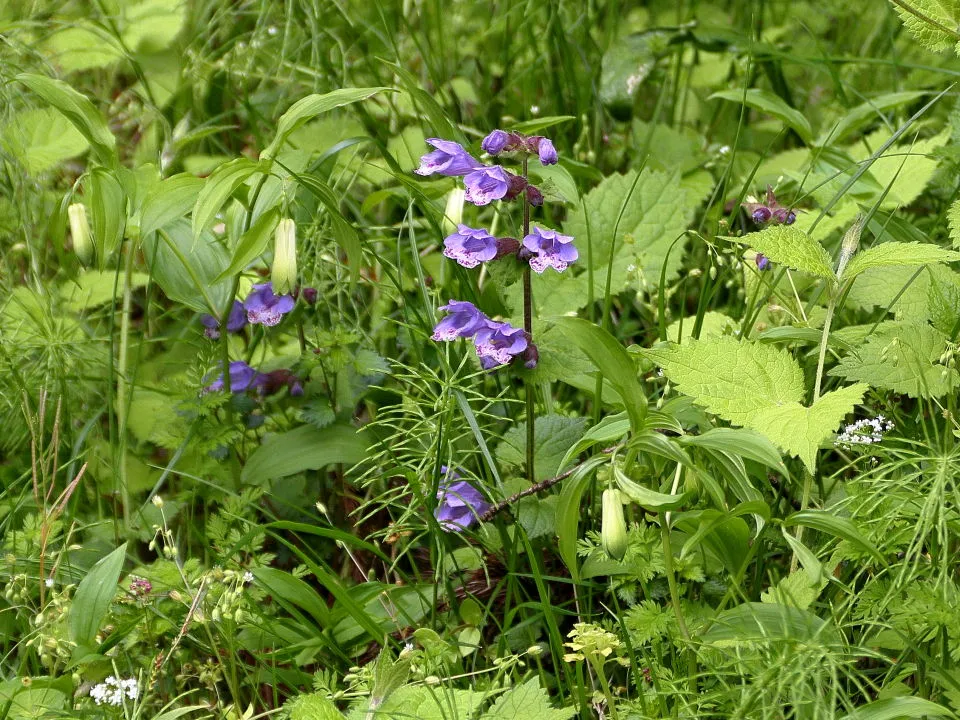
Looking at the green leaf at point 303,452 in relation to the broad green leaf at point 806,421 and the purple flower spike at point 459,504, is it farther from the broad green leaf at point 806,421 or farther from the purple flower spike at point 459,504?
the broad green leaf at point 806,421

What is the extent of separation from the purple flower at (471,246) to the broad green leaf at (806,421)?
46 cm

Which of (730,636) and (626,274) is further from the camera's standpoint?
(626,274)

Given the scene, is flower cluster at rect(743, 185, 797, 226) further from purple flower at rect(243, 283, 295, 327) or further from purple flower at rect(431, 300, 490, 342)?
purple flower at rect(243, 283, 295, 327)

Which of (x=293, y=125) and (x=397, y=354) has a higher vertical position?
(x=293, y=125)

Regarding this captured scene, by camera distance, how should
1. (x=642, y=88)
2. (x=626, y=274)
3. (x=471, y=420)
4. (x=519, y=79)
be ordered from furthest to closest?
(x=642, y=88) → (x=519, y=79) → (x=626, y=274) → (x=471, y=420)

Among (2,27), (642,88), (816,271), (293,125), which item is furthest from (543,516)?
(642,88)

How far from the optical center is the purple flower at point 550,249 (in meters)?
1.45

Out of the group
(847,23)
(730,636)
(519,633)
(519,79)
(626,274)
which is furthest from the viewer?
(847,23)

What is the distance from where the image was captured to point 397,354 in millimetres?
2002

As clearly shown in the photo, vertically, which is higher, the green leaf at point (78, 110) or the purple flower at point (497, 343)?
the green leaf at point (78, 110)

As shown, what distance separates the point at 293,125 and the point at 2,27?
0.80m

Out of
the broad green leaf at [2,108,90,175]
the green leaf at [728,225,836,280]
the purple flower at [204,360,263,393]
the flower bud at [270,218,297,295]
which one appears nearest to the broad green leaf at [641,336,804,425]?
the green leaf at [728,225,836,280]

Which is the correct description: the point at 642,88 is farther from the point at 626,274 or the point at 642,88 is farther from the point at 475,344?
the point at 475,344

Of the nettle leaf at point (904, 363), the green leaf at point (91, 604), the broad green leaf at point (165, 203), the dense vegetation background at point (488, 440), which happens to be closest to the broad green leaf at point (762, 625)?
the dense vegetation background at point (488, 440)
